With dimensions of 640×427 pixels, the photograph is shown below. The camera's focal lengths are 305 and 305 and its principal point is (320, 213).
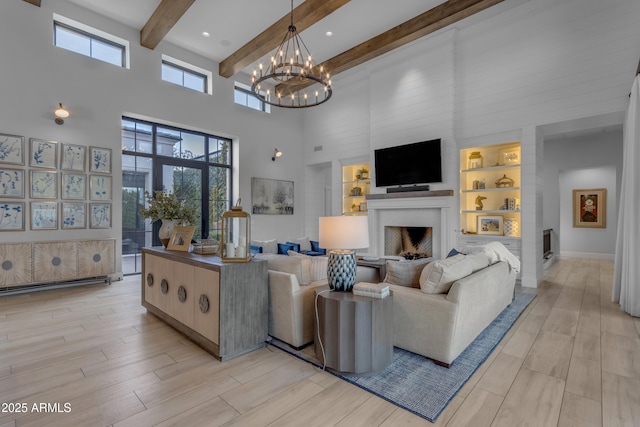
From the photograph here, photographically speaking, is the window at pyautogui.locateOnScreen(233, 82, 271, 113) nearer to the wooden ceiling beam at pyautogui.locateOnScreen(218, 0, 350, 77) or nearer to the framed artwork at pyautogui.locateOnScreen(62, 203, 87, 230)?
the wooden ceiling beam at pyautogui.locateOnScreen(218, 0, 350, 77)

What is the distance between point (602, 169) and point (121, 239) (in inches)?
452

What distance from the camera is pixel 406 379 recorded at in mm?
2189

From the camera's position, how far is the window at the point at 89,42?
5000 millimetres

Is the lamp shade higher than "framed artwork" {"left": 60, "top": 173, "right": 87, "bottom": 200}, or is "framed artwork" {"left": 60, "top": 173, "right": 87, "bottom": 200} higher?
"framed artwork" {"left": 60, "top": 173, "right": 87, "bottom": 200}

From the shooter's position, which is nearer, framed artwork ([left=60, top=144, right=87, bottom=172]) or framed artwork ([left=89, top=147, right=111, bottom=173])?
framed artwork ([left=60, top=144, right=87, bottom=172])

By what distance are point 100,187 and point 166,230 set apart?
261 centimetres

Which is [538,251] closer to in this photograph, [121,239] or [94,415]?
[94,415]

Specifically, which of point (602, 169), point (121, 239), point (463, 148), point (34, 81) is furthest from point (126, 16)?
point (602, 169)

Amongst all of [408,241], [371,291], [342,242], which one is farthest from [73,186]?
[408,241]

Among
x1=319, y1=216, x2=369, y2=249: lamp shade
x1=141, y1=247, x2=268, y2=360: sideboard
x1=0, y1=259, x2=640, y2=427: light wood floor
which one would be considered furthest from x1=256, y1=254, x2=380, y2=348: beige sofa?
x1=319, y1=216, x2=369, y2=249: lamp shade

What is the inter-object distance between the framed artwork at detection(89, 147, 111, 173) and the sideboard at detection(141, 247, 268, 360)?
129 inches

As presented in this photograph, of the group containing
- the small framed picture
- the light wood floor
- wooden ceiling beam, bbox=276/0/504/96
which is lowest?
the light wood floor

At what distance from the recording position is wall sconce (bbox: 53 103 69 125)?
15.3ft

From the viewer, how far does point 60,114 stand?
15.4 ft
